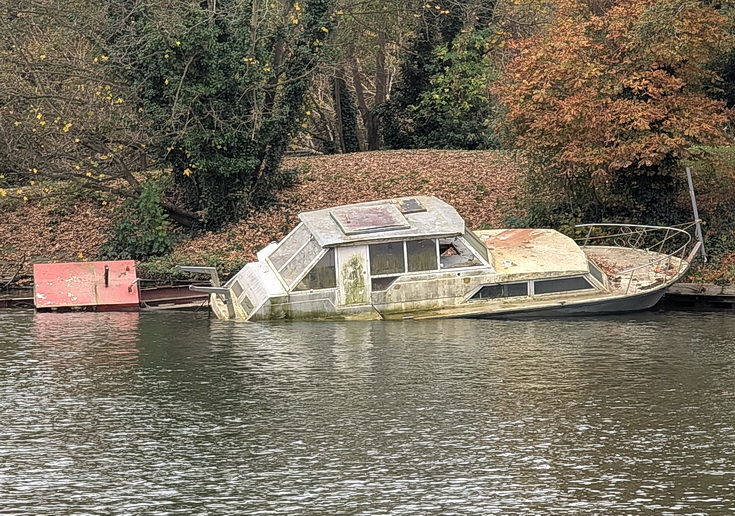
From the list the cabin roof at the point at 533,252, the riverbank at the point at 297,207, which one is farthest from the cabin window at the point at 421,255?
the riverbank at the point at 297,207

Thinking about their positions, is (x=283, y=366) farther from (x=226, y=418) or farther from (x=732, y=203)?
(x=732, y=203)

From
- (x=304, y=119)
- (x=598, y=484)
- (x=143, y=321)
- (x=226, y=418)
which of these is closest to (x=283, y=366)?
(x=226, y=418)

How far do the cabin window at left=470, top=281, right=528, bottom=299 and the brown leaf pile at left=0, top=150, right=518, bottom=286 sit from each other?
8119 millimetres

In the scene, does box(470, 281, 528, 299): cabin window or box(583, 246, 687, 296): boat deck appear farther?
box(583, 246, 687, 296): boat deck

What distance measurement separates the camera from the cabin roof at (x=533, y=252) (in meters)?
24.0

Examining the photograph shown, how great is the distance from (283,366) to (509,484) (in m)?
7.11

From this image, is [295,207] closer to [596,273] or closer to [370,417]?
[596,273]

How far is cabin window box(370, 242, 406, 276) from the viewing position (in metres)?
23.6

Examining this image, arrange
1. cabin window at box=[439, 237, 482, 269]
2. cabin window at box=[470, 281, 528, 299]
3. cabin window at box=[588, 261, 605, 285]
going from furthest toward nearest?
cabin window at box=[588, 261, 605, 285] < cabin window at box=[439, 237, 482, 269] < cabin window at box=[470, 281, 528, 299]

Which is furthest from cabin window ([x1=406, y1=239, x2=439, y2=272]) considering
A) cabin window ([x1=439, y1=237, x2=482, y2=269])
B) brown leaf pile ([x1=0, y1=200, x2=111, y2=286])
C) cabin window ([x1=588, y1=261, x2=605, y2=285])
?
brown leaf pile ([x1=0, y1=200, x2=111, y2=286])

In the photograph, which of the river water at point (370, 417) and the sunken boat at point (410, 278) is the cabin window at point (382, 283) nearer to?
the sunken boat at point (410, 278)

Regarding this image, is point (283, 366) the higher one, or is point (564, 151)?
point (564, 151)

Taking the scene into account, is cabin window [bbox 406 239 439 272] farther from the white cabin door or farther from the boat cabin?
the white cabin door

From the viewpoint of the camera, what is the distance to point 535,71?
2911 centimetres
